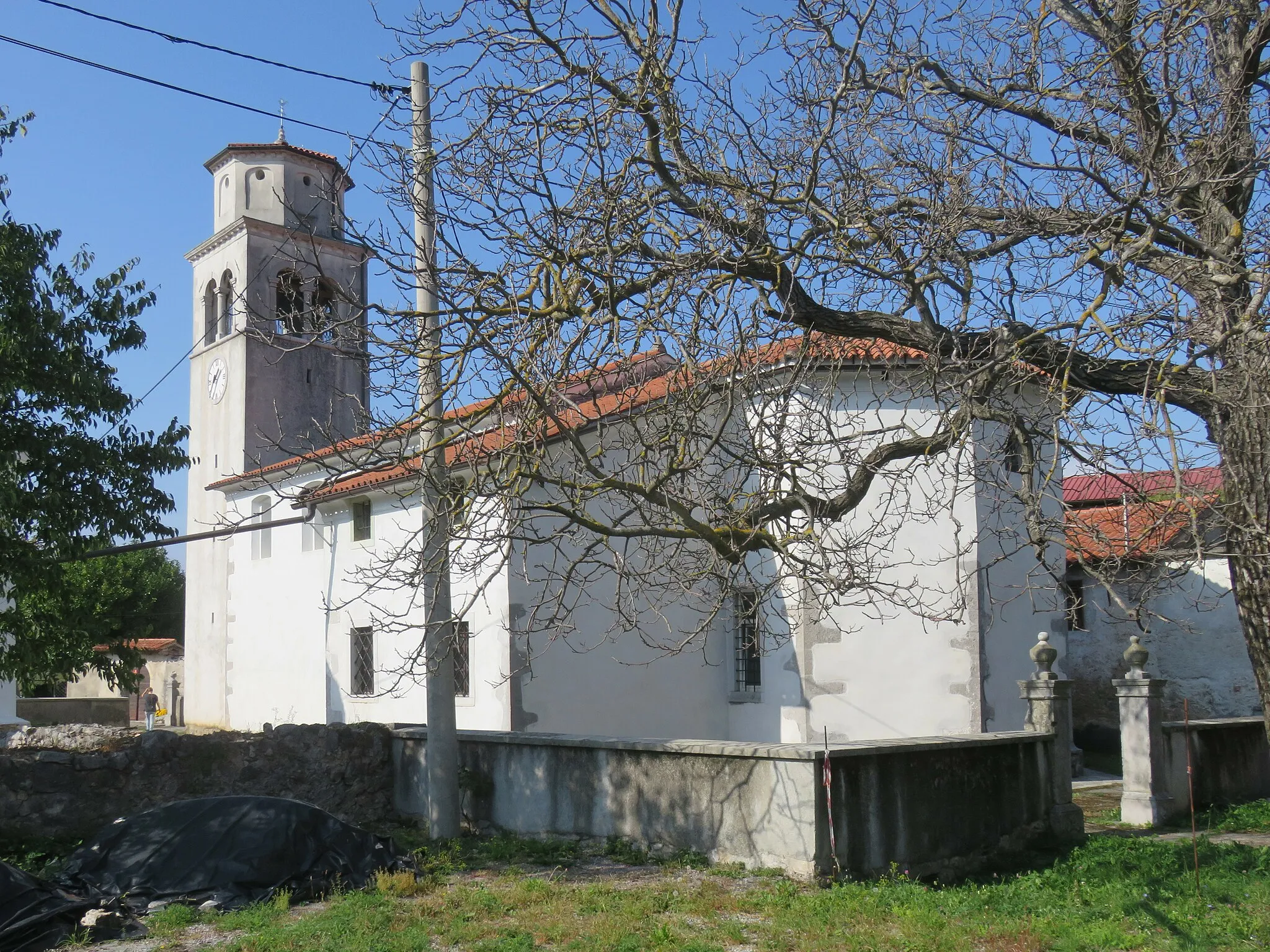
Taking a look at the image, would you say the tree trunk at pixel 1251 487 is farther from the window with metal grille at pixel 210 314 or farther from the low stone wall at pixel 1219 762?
the window with metal grille at pixel 210 314

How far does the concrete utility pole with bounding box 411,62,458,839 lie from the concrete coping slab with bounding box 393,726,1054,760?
2.85 feet

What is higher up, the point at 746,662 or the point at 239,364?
the point at 239,364

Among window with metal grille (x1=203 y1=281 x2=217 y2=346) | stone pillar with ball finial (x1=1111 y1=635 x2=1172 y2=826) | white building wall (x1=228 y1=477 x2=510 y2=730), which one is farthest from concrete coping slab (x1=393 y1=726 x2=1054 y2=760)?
window with metal grille (x1=203 y1=281 x2=217 y2=346)

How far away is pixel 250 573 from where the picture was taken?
82.8 feet

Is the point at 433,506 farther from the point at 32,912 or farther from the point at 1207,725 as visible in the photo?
the point at 1207,725

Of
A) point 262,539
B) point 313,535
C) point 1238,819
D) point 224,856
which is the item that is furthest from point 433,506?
point 262,539

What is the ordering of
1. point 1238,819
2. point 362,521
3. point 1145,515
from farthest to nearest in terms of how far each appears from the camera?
point 362,521
point 1238,819
point 1145,515

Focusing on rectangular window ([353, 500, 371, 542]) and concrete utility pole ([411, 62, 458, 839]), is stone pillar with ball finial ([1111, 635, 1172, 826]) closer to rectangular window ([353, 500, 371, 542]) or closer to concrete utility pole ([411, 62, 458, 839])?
concrete utility pole ([411, 62, 458, 839])

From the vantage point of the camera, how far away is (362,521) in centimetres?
2091

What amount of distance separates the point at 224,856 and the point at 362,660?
1272 centimetres

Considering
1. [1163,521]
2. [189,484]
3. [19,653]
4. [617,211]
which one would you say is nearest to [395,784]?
[19,653]

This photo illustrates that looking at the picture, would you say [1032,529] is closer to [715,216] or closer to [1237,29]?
[715,216]

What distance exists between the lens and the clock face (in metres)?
30.3

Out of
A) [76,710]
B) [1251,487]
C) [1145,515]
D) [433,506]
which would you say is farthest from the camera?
[76,710]
